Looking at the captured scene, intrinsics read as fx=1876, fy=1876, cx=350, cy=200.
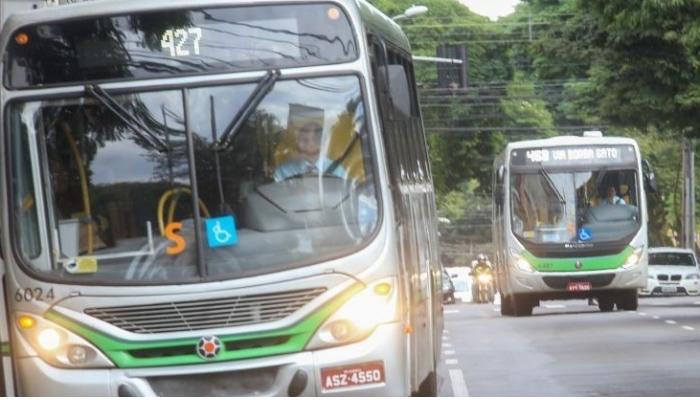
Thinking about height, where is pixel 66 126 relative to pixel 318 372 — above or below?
above

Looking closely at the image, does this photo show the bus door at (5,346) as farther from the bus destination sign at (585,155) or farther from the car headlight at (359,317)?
the bus destination sign at (585,155)

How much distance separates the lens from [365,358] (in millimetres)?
10852

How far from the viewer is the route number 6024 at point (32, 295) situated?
432 inches

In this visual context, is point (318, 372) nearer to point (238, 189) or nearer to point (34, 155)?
point (238, 189)

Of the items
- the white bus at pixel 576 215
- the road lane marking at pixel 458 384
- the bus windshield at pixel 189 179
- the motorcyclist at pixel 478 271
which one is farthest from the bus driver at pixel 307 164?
the motorcyclist at pixel 478 271

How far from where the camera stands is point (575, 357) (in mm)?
20531

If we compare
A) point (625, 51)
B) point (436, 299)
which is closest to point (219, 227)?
point (436, 299)

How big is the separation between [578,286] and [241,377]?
22072mm

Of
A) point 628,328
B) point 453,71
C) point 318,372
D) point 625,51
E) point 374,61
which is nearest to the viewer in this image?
point 318,372

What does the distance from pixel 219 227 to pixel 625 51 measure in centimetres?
2121

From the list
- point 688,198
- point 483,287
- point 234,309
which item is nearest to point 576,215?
point 234,309

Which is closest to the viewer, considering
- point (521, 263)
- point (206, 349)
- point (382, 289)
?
point (206, 349)

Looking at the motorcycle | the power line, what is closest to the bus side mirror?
the motorcycle

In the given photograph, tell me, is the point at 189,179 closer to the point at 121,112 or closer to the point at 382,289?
the point at 121,112
